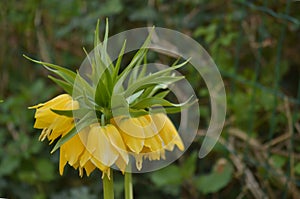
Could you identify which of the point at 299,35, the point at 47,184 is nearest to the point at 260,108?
the point at 299,35

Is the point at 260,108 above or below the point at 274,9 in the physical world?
below

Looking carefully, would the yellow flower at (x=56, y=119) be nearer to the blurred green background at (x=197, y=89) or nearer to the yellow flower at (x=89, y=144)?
the yellow flower at (x=89, y=144)

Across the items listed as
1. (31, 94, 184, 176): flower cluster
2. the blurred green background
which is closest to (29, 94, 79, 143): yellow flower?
(31, 94, 184, 176): flower cluster

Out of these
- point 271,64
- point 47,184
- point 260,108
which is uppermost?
point 271,64

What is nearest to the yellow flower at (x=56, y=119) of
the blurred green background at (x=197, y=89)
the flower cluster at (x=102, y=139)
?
the flower cluster at (x=102, y=139)

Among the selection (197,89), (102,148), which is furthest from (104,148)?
(197,89)

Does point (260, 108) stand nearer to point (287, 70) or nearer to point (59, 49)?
point (287, 70)
